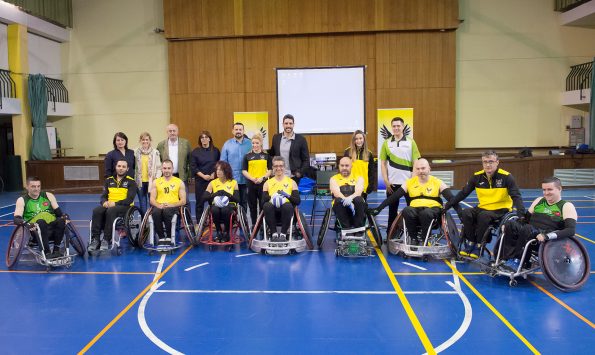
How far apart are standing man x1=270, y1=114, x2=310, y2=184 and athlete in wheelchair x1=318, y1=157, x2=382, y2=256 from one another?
0.68 metres

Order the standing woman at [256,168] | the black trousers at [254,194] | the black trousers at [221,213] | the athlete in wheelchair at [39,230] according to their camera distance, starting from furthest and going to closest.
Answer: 1. the black trousers at [254,194]
2. the standing woman at [256,168]
3. the black trousers at [221,213]
4. the athlete in wheelchair at [39,230]

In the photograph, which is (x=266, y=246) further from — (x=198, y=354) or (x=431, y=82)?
(x=431, y=82)

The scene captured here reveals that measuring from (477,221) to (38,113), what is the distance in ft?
33.9

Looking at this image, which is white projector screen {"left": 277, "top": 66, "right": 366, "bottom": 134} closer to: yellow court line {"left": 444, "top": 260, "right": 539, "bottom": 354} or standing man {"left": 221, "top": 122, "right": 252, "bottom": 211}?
standing man {"left": 221, "top": 122, "right": 252, "bottom": 211}

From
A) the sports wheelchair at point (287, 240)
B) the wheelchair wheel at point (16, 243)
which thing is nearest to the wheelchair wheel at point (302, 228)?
the sports wheelchair at point (287, 240)

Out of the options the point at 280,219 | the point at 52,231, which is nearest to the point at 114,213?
the point at 52,231

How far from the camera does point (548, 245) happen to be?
3881 millimetres

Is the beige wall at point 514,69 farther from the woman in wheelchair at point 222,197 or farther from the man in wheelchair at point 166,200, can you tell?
the man in wheelchair at point 166,200

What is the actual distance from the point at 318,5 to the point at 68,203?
718 cm

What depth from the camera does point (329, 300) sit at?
382 cm

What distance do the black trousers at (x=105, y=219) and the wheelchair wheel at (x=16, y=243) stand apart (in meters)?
0.74

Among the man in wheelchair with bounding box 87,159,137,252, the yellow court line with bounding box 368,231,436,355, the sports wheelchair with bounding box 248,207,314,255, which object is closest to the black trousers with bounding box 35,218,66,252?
the man in wheelchair with bounding box 87,159,137,252

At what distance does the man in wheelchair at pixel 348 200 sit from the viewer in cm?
512

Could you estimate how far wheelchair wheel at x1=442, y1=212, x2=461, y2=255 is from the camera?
4715 mm
